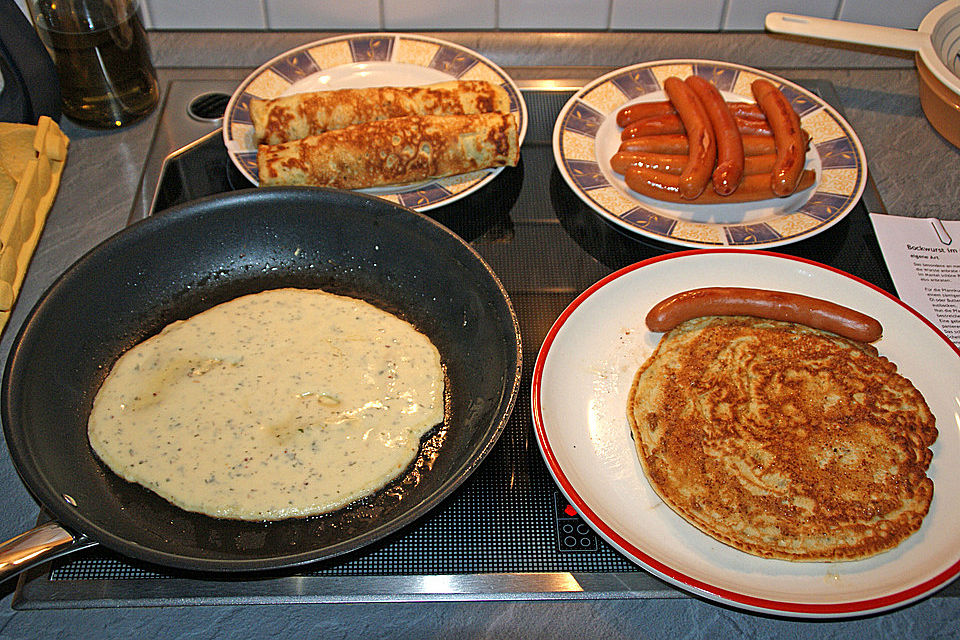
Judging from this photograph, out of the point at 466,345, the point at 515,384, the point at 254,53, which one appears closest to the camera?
the point at 515,384

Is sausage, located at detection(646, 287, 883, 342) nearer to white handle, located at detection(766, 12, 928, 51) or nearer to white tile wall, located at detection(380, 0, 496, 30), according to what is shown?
white handle, located at detection(766, 12, 928, 51)

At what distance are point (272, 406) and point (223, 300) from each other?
293 mm

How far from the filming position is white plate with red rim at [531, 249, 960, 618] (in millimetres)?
1010

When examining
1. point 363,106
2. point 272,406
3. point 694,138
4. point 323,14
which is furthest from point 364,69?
point 272,406

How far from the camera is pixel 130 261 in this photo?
4.36 ft

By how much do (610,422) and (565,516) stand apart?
0.57 feet

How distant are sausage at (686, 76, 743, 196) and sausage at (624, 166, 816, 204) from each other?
0.06 feet

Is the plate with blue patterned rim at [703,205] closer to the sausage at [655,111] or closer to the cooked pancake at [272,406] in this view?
the sausage at [655,111]

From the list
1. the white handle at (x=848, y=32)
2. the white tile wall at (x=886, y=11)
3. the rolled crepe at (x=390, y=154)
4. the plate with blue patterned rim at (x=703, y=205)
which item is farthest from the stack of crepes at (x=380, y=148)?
the white tile wall at (x=886, y=11)

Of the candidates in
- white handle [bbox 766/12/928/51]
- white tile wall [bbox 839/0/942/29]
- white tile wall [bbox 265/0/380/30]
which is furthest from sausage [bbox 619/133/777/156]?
white tile wall [bbox 265/0/380/30]

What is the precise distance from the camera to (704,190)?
1.57 meters

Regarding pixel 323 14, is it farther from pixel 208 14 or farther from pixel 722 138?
pixel 722 138

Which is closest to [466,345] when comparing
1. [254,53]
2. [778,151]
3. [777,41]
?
[778,151]

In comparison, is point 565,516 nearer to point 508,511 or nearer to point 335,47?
point 508,511
